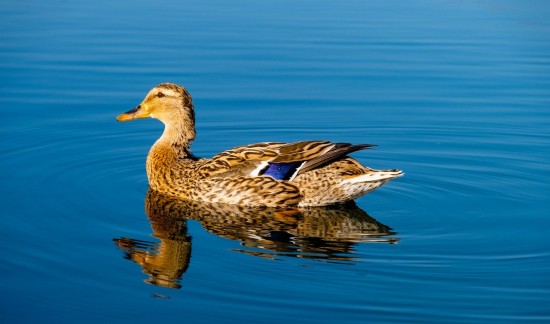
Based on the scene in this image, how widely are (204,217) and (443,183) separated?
267 centimetres

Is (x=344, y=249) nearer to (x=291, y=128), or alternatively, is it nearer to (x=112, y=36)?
(x=291, y=128)

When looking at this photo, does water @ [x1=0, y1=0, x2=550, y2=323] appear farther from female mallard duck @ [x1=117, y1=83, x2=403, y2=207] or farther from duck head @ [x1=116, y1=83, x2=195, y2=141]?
duck head @ [x1=116, y1=83, x2=195, y2=141]

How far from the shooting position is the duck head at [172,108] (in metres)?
12.6

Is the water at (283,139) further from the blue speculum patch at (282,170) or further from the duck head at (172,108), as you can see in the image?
the duck head at (172,108)

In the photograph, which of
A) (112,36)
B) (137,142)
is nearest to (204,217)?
(137,142)

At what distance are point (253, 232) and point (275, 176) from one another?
1387 millimetres

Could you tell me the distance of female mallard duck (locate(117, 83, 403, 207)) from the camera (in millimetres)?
11391

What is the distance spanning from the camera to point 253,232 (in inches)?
407

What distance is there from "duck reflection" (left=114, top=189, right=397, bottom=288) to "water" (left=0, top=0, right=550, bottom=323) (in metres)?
0.03

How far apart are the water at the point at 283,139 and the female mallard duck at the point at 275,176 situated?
0.79 feet

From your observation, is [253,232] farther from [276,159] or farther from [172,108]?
[172,108]

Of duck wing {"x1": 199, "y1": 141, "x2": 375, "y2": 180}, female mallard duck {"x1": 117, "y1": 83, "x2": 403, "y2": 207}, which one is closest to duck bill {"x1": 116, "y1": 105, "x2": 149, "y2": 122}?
female mallard duck {"x1": 117, "y1": 83, "x2": 403, "y2": 207}

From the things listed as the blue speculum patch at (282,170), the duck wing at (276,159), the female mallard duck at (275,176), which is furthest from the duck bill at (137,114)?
the blue speculum patch at (282,170)

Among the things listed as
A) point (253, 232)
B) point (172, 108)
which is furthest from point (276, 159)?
point (172, 108)
